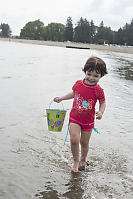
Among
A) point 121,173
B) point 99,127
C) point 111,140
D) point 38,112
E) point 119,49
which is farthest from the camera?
point 119,49

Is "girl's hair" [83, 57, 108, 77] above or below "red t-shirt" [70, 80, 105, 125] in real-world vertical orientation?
above

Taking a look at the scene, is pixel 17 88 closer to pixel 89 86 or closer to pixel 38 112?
pixel 38 112

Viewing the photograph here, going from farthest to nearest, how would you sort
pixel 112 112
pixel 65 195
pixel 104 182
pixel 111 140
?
pixel 112 112
pixel 111 140
pixel 104 182
pixel 65 195

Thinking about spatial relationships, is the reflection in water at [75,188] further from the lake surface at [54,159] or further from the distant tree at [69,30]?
the distant tree at [69,30]

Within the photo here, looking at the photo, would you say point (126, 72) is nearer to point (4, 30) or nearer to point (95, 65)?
point (95, 65)

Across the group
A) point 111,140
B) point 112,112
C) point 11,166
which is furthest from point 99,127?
point 11,166

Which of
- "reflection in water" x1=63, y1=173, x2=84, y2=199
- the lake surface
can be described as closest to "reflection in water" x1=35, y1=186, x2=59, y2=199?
the lake surface

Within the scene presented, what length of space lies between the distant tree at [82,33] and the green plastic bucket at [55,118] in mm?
116170

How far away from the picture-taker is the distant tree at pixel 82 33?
11725cm

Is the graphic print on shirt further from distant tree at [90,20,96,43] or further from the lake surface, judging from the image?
distant tree at [90,20,96,43]

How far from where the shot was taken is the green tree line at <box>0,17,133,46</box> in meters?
116

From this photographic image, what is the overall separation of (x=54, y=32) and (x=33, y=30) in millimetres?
12269

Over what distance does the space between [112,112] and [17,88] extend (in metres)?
3.32

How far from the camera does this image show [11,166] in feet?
11.6
